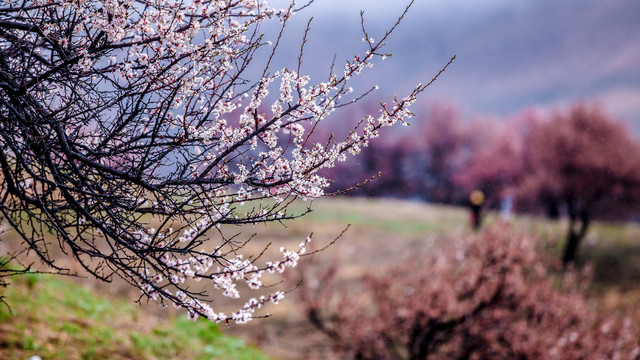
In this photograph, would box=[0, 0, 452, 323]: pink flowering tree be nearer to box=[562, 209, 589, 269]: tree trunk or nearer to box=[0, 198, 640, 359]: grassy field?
box=[0, 198, 640, 359]: grassy field

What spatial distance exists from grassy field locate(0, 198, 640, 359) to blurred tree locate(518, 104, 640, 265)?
1652 millimetres

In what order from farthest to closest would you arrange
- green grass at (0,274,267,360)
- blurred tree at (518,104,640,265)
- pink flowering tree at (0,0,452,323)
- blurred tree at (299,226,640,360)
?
blurred tree at (518,104,640,265) < blurred tree at (299,226,640,360) < green grass at (0,274,267,360) < pink flowering tree at (0,0,452,323)

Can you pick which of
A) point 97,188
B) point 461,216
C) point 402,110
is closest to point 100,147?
point 97,188

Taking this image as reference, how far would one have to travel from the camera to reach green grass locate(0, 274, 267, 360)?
6598mm

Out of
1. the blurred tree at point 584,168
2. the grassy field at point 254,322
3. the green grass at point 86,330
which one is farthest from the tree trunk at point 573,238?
the green grass at point 86,330

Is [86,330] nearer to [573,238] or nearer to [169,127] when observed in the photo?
[169,127]

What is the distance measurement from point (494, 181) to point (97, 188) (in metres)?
32.4

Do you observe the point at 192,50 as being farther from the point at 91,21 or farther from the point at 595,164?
the point at 595,164

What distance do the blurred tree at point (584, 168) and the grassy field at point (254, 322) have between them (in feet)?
5.42

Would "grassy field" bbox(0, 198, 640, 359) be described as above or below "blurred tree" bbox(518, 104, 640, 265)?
below

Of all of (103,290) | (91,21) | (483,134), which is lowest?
(91,21)

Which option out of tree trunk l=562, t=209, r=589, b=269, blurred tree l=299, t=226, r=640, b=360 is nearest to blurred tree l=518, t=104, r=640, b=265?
tree trunk l=562, t=209, r=589, b=269

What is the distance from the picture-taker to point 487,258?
9094 millimetres

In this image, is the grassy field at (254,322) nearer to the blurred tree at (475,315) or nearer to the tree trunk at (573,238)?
the tree trunk at (573,238)
